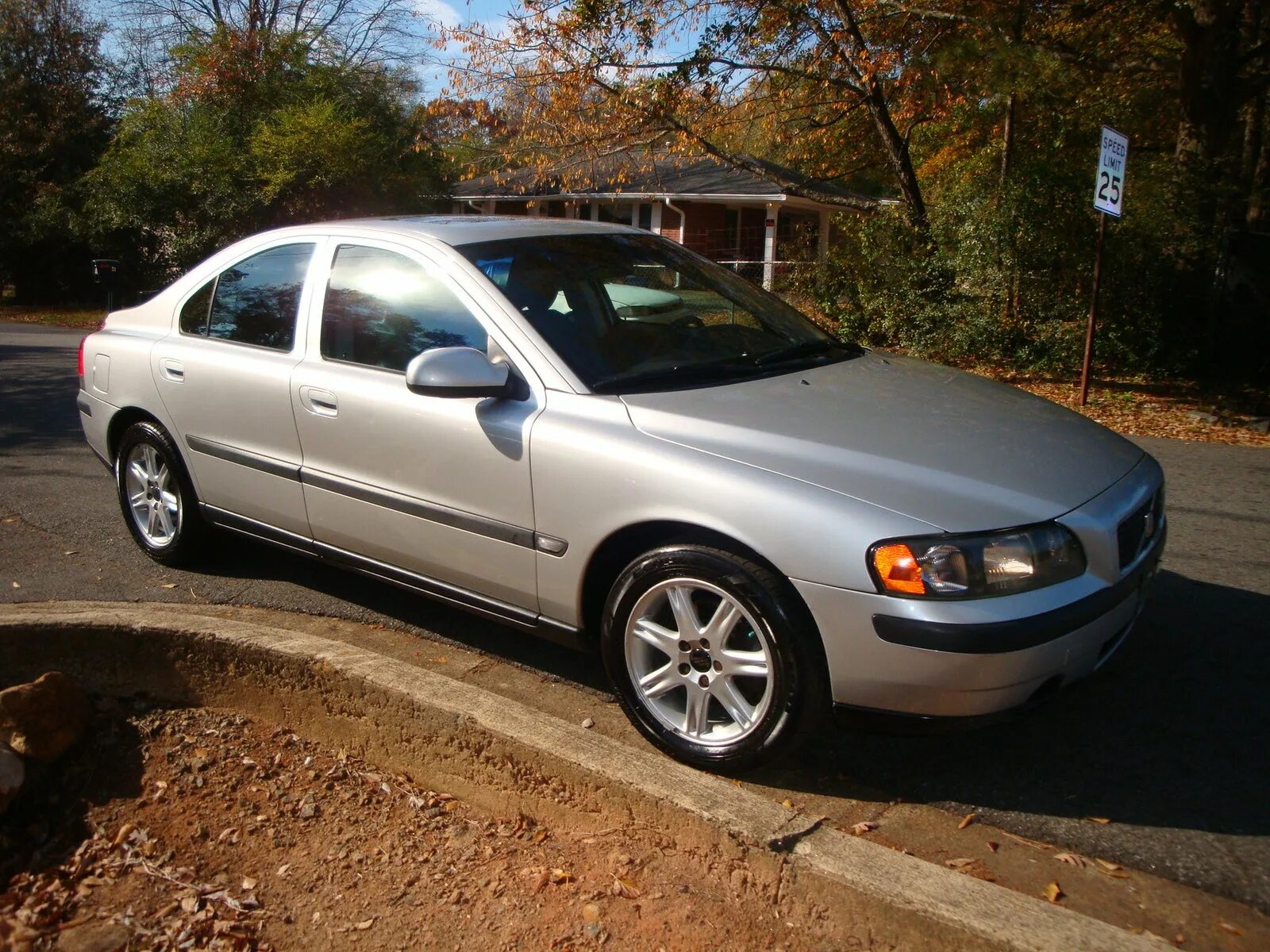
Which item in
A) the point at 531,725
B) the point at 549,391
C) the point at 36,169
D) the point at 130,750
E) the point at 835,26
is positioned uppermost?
the point at 835,26

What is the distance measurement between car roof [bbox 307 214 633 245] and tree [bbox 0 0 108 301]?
73.6 ft

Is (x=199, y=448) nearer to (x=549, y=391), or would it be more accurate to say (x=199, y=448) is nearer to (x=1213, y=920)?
(x=549, y=391)

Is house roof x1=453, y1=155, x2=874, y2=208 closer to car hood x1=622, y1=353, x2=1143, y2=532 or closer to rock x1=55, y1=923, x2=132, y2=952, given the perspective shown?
car hood x1=622, y1=353, x2=1143, y2=532

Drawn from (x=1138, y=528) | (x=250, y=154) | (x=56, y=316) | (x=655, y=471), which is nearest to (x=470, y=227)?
(x=655, y=471)

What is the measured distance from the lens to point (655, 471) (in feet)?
10.8

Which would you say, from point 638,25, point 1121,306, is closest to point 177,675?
point 1121,306

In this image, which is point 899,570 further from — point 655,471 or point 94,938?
point 94,938

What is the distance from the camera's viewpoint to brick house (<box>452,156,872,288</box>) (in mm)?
29000

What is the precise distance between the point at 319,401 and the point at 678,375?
1420 millimetres

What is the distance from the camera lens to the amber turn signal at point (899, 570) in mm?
2910

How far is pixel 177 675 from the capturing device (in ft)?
13.4

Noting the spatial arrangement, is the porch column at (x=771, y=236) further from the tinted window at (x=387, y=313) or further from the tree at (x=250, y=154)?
the tinted window at (x=387, y=313)

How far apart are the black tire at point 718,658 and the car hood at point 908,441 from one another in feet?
1.11

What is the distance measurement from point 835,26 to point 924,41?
53.6 inches
